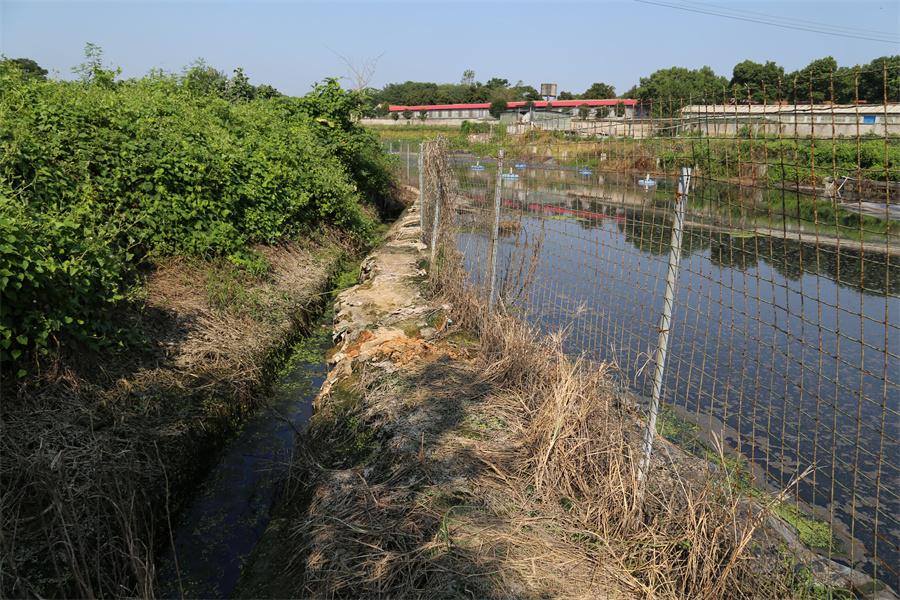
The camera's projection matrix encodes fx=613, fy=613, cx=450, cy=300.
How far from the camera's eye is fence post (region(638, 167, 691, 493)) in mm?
3049

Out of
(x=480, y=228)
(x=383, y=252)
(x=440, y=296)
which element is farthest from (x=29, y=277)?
(x=383, y=252)

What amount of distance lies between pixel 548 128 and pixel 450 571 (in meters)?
4.81

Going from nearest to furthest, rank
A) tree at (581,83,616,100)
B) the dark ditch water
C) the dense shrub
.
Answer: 1. the dark ditch water
2. the dense shrub
3. tree at (581,83,616,100)

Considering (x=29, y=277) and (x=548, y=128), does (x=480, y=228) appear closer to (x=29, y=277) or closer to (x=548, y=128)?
(x=548, y=128)

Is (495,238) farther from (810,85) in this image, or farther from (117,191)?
(117,191)

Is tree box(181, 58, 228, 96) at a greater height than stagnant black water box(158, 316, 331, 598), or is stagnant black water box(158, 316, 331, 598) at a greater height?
tree box(181, 58, 228, 96)

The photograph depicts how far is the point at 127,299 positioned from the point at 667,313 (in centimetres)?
457

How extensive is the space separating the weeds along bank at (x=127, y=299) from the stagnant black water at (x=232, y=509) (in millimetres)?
176

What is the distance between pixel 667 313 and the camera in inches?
124

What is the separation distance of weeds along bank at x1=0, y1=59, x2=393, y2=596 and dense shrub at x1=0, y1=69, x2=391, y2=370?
0.02 metres

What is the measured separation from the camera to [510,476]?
3537mm

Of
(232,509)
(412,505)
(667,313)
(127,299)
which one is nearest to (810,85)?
(667,313)

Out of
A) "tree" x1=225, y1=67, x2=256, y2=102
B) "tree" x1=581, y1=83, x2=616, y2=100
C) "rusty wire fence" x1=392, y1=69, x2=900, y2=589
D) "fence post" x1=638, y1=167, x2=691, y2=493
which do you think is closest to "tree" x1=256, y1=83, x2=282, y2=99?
"tree" x1=225, y1=67, x2=256, y2=102

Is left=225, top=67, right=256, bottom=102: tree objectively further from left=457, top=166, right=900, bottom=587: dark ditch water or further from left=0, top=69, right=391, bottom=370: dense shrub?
left=457, top=166, right=900, bottom=587: dark ditch water
